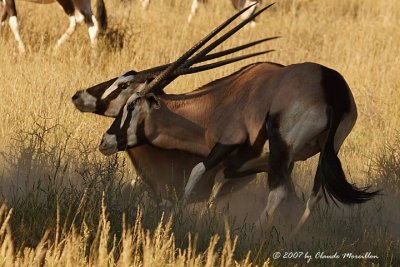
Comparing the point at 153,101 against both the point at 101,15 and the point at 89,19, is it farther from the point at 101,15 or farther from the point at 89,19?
the point at 89,19

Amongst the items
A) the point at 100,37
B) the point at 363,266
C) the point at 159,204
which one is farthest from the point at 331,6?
the point at 363,266

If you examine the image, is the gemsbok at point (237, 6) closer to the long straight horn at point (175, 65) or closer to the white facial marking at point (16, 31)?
the white facial marking at point (16, 31)

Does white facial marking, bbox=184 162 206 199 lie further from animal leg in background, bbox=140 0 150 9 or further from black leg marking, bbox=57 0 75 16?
Answer: animal leg in background, bbox=140 0 150 9

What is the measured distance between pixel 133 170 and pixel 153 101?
3.41ft

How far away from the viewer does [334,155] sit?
6.36m

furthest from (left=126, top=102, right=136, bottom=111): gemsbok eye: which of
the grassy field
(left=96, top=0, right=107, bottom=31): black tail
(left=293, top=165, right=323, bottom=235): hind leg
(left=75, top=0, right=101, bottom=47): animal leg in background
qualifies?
(left=96, top=0, right=107, bottom=31): black tail

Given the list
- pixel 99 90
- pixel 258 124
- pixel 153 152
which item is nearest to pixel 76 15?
pixel 153 152

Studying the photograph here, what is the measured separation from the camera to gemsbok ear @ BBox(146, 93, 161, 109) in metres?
7.02

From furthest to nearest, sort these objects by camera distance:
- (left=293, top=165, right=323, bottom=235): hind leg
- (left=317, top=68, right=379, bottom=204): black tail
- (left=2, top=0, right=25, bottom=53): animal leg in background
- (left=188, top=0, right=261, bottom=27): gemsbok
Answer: (left=188, top=0, right=261, bottom=27): gemsbok, (left=2, top=0, right=25, bottom=53): animal leg in background, (left=293, top=165, right=323, bottom=235): hind leg, (left=317, top=68, right=379, bottom=204): black tail

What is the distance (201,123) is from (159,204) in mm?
623

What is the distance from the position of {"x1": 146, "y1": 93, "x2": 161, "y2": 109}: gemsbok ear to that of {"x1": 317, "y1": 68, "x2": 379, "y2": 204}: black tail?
1124 millimetres

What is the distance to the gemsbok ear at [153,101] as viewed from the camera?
7.02 metres

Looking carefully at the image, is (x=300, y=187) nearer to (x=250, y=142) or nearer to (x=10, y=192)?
(x=250, y=142)

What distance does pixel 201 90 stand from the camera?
7281 mm
